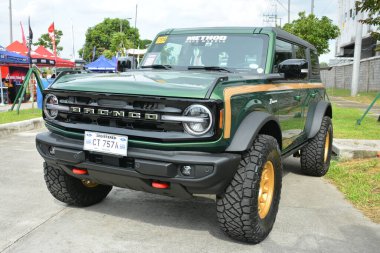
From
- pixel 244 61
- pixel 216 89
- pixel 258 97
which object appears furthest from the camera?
pixel 244 61

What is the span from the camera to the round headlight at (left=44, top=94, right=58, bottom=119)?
11.6ft

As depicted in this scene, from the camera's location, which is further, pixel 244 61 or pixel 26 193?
pixel 26 193

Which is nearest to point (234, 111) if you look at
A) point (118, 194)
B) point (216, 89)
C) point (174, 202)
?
point (216, 89)

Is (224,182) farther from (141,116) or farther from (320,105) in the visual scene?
(320,105)

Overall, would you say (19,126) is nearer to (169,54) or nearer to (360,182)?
(169,54)

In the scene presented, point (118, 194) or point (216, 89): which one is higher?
point (216, 89)

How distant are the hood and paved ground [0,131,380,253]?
1224 millimetres

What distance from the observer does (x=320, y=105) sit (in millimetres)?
5594

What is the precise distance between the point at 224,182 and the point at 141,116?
78 centimetres

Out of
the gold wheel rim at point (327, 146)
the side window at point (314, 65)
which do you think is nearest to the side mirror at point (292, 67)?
the side window at point (314, 65)

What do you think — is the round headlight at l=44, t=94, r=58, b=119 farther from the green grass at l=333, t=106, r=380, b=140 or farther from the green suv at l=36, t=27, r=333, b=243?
the green grass at l=333, t=106, r=380, b=140

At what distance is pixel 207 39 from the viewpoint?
4.53 m

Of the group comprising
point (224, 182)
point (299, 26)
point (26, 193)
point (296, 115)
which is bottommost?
point (26, 193)

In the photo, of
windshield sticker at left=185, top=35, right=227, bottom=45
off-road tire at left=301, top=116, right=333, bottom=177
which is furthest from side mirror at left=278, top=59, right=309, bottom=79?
off-road tire at left=301, top=116, right=333, bottom=177
